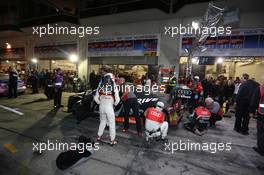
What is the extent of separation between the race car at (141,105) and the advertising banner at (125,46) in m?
7.93

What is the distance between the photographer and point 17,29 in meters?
19.6

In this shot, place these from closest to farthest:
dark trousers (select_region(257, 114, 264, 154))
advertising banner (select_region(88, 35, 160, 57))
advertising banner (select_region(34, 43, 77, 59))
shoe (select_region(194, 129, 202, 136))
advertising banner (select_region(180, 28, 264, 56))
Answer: dark trousers (select_region(257, 114, 264, 154)) < shoe (select_region(194, 129, 202, 136)) < advertising banner (select_region(180, 28, 264, 56)) < advertising banner (select_region(88, 35, 160, 57)) < advertising banner (select_region(34, 43, 77, 59))

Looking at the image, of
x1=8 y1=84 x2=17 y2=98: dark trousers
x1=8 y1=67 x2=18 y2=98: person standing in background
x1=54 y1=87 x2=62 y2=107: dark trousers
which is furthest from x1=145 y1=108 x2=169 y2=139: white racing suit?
x1=8 y1=84 x2=17 y2=98: dark trousers

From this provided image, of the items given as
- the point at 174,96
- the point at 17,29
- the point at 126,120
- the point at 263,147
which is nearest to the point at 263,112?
the point at 263,147

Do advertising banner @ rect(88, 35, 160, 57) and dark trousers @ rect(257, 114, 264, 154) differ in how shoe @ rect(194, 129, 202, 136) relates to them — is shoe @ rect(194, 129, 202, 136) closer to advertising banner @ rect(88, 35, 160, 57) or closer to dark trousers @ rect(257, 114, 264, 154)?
dark trousers @ rect(257, 114, 264, 154)

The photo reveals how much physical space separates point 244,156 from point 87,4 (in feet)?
55.6

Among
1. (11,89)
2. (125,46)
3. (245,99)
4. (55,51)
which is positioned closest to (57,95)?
(11,89)

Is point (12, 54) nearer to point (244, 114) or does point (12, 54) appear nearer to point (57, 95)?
point (57, 95)

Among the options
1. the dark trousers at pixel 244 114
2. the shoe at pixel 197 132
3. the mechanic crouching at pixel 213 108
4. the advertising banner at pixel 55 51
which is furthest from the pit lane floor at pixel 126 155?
the advertising banner at pixel 55 51

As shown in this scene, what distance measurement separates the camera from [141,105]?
17.4 ft

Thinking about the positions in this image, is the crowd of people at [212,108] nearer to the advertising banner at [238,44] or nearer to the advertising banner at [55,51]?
the advertising banner at [238,44]

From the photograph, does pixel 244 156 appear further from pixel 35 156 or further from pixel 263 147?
pixel 35 156

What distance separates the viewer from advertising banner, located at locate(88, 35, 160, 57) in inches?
546

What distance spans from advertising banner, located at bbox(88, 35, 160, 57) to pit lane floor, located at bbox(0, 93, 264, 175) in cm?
938
